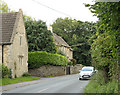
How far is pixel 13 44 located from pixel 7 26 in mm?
2914

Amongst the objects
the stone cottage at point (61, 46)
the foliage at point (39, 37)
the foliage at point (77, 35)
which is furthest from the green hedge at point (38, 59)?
the foliage at point (77, 35)

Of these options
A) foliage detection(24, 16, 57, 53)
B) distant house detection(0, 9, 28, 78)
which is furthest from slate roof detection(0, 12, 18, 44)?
foliage detection(24, 16, 57, 53)

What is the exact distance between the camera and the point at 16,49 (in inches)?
1245

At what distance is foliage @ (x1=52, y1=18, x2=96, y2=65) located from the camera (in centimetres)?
6544

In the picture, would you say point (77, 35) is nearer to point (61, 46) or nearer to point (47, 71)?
point (61, 46)

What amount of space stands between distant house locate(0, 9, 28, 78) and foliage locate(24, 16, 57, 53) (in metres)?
6.31

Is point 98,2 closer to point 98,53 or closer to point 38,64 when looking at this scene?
point 98,53

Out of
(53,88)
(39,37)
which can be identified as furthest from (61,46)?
(53,88)

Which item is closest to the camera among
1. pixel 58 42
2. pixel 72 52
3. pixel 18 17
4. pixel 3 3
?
pixel 18 17

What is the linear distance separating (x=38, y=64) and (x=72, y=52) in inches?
1322

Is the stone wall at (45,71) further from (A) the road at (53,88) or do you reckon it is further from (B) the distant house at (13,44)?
(A) the road at (53,88)

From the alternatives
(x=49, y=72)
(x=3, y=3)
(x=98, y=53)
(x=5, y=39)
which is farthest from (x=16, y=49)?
(x=3, y=3)

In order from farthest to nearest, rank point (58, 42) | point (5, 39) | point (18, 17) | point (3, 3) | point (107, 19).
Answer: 1. point (58, 42)
2. point (3, 3)
3. point (18, 17)
4. point (5, 39)
5. point (107, 19)

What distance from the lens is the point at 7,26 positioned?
1241 inches
